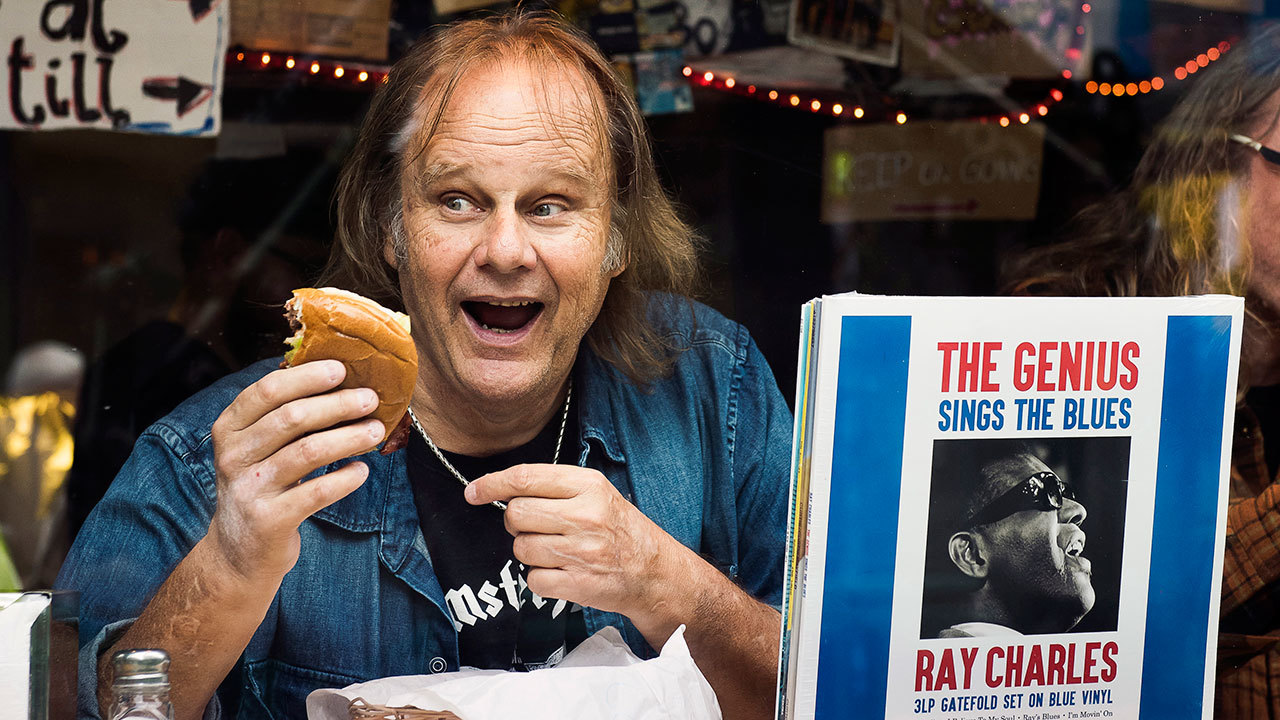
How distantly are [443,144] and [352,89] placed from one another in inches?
7.2

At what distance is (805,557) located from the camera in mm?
1438

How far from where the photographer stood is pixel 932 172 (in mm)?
2004

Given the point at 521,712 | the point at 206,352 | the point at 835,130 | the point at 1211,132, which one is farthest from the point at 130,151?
the point at 1211,132

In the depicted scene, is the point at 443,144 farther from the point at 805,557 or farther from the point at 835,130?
the point at 805,557

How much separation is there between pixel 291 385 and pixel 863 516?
82cm

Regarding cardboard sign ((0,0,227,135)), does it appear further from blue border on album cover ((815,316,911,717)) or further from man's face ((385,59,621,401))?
blue border on album cover ((815,316,911,717))

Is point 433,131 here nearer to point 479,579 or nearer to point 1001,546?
point 479,579

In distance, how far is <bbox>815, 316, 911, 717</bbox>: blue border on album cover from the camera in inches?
56.6

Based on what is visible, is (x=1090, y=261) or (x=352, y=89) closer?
(x=352, y=89)

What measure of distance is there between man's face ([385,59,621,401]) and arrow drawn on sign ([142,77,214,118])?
0.35m

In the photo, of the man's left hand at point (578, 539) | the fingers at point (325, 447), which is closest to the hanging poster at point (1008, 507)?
the man's left hand at point (578, 539)

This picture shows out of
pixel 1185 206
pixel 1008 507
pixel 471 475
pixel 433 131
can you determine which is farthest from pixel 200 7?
pixel 1185 206

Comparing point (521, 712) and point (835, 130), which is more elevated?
point (835, 130)

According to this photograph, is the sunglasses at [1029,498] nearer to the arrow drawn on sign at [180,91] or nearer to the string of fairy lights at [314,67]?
the string of fairy lights at [314,67]
